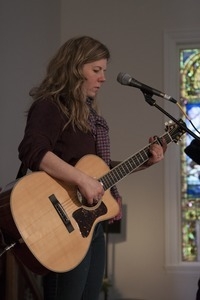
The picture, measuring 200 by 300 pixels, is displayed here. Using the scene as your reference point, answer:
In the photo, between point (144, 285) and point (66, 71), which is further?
point (144, 285)

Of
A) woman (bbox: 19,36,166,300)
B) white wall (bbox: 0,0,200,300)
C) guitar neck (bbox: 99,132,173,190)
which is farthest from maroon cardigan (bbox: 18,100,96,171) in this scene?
white wall (bbox: 0,0,200,300)

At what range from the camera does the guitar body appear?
132cm

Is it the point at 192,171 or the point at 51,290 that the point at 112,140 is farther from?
the point at 51,290

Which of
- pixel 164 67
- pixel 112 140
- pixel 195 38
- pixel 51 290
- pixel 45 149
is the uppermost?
pixel 195 38

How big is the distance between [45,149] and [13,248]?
0.31 m

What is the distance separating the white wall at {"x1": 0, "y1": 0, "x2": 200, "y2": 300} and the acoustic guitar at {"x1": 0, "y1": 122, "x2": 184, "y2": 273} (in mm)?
1761

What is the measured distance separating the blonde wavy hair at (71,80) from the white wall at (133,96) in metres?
1.50

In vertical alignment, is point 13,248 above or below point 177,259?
above

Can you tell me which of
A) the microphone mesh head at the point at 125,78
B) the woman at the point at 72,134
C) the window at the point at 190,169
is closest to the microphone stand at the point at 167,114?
the microphone mesh head at the point at 125,78

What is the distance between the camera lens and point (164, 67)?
348 centimetres

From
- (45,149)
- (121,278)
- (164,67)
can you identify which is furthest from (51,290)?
(164,67)

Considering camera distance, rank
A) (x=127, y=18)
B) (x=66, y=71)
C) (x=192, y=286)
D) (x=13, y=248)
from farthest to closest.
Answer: (x=127, y=18) < (x=192, y=286) < (x=66, y=71) < (x=13, y=248)

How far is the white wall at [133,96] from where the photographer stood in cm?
333

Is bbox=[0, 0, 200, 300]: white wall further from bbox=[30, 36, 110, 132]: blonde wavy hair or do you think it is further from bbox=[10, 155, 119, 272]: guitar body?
bbox=[10, 155, 119, 272]: guitar body
